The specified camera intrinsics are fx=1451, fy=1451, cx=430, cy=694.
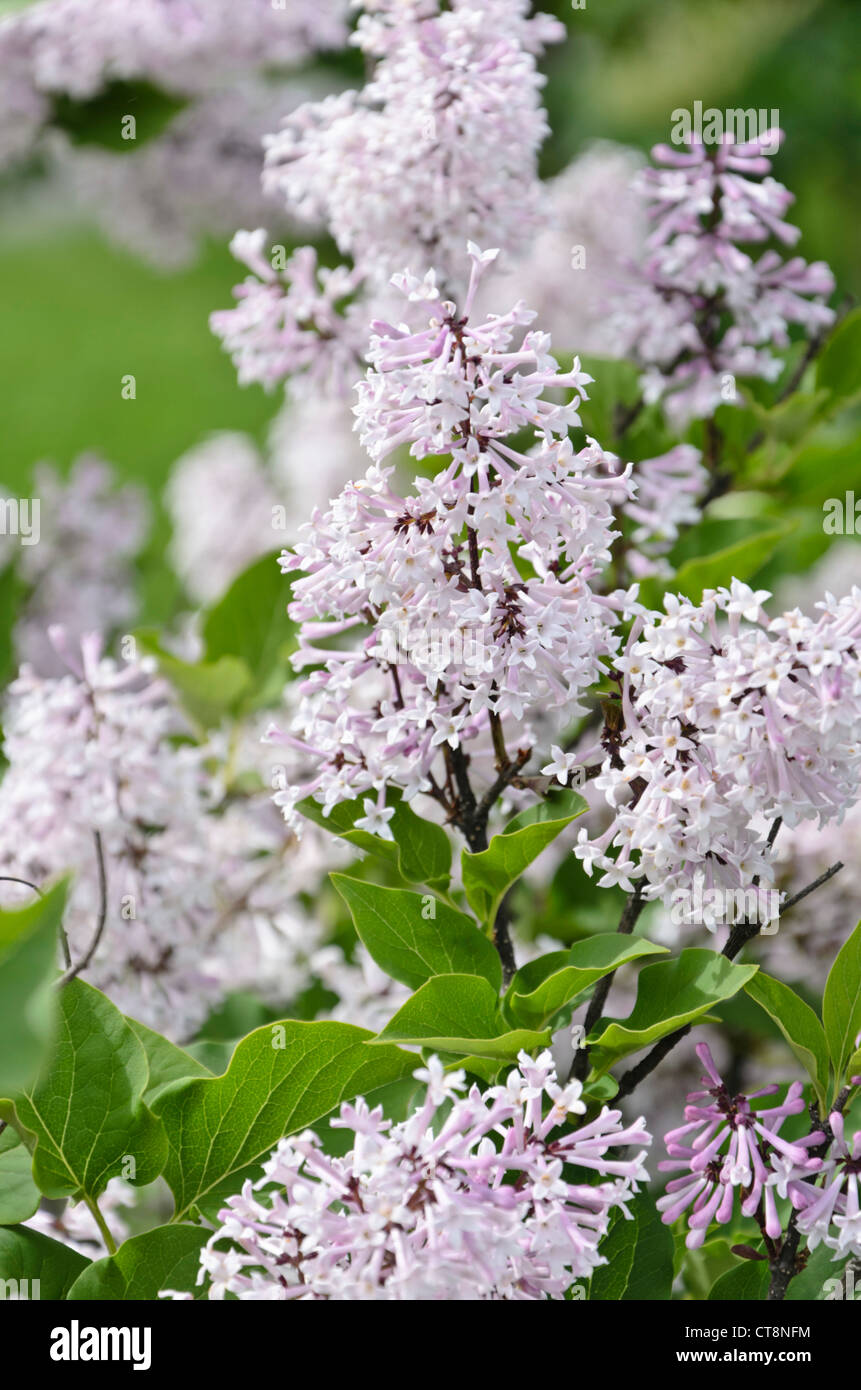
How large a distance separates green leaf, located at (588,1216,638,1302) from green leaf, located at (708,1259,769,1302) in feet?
0.10

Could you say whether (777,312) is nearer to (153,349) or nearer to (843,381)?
(843,381)

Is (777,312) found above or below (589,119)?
below

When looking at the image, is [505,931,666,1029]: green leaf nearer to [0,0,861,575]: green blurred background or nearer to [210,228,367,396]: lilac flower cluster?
[210,228,367,396]: lilac flower cluster

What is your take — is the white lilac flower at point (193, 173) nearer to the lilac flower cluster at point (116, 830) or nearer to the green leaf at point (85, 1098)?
the lilac flower cluster at point (116, 830)

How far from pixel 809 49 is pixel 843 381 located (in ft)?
7.15

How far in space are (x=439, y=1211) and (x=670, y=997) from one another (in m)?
0.12

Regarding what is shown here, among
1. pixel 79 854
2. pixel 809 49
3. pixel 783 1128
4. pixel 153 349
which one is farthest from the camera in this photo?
pixel 153 349

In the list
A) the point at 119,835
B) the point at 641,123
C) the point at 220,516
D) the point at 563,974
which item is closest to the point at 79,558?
the point at 220,516

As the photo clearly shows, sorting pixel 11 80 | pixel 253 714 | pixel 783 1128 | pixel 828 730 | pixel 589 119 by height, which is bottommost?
pixel 783 1128

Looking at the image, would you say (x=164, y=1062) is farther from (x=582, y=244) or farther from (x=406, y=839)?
(x=582, y=244)

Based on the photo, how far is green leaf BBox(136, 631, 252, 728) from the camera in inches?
30.9

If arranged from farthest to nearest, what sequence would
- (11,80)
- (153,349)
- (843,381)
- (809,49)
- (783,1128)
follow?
(153,349) < (809,49) < (11,80) < (843,381) < (783,1128)

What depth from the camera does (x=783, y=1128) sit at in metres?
0.53

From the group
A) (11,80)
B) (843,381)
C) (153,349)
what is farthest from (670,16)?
(843,381)
